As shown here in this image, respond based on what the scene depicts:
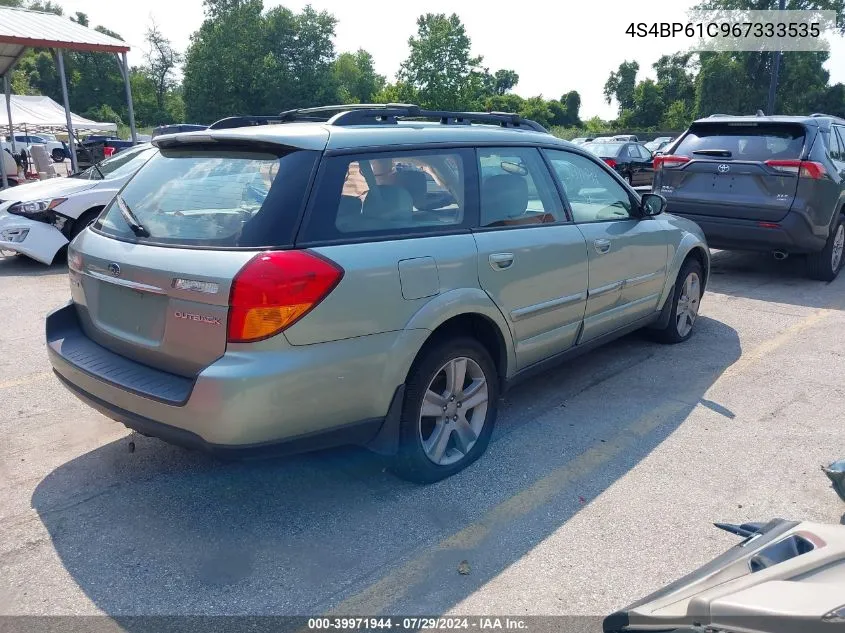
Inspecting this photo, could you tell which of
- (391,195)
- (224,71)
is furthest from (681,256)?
(224,71)

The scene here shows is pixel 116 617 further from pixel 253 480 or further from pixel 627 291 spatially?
pixel 627 291

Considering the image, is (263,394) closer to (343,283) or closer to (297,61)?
(343,283)

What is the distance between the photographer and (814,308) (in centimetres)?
707

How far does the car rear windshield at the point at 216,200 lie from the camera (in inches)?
114

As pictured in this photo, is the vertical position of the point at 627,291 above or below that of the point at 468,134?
below

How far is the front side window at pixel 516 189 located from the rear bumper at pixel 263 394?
1.00m

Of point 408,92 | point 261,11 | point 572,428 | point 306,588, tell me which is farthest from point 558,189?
point 261,11

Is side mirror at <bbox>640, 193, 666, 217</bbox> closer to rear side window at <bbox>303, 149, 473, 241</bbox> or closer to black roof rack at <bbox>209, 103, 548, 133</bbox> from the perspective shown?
black roof rack at <bbox>209, 103, 548, 133</bbox>

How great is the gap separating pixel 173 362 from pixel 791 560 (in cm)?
235

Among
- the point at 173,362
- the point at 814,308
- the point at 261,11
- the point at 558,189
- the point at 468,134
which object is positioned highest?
the point at 261,11

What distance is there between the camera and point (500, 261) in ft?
11.9

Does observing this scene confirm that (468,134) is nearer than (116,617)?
No

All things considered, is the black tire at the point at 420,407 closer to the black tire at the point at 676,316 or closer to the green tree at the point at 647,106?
the black tire at the point at 676,316

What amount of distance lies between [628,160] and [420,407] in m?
17.3
